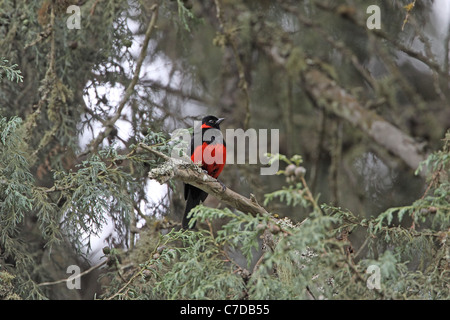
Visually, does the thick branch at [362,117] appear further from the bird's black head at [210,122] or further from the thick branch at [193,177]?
the thick branch at [193,177]

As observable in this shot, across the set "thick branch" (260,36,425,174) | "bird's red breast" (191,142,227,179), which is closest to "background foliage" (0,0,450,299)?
"thick branch" (260,36,425,174)

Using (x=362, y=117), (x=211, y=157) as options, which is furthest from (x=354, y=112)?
(x=211, y=157)

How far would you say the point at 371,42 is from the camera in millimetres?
5746

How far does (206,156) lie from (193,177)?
1399 millimetres

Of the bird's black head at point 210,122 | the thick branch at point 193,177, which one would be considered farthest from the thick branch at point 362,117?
the thick branch at point 193,177

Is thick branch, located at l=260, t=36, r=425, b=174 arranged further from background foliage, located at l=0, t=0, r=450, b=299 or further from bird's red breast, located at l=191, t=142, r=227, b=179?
bird's red breast, located at l=191, t=142, r=227, b=179

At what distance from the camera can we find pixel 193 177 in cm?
364

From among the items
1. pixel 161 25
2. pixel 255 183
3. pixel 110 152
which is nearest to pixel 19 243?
pixel 110 152

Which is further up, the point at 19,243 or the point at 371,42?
the point at 371,42

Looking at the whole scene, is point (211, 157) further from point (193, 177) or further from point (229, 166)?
point (193, 177)

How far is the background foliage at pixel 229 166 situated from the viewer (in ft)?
8.57

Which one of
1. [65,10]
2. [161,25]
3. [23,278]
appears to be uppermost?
[161,25]

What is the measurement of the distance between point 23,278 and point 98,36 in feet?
7.40

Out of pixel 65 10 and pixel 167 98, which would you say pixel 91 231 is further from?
pixel 167 98
